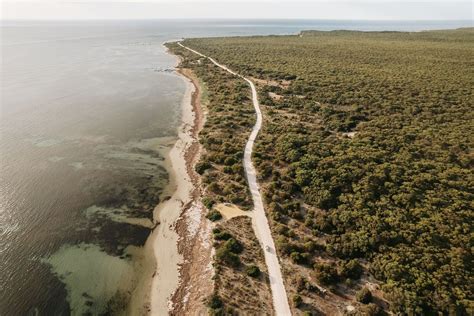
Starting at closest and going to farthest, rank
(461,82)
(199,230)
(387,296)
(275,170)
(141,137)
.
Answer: (387,296) < (199,230) < (275,170) < (141,137) < (461,82)

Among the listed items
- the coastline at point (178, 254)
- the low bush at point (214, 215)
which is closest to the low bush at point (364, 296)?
the coastline at point (178, 254)

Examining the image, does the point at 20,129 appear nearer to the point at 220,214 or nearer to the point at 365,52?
the point at 220,214

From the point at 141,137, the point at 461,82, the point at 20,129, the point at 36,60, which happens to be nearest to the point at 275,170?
the point at 141,137

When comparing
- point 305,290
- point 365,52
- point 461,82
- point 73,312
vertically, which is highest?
point 365,52

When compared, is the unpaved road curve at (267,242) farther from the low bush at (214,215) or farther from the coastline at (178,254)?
the coastline at (178,254)

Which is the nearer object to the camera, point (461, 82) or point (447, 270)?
point (447, 270)

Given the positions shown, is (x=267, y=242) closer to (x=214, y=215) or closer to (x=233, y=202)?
(x=214, y=215)
